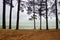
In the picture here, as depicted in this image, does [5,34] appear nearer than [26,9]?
Yes

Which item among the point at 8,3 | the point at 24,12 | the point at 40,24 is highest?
the point at 8,3

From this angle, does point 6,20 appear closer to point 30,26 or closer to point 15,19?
point 15,19

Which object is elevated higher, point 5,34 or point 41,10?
point 41,10

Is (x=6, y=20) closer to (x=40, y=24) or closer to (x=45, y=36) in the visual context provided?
(x=40, y=24)

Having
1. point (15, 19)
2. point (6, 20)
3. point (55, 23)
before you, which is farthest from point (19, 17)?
point (55, 23)

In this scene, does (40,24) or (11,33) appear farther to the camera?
(40,24)

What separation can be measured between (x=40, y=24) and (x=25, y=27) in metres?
0.90

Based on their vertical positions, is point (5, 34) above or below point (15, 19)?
below

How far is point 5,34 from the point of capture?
21.3ft

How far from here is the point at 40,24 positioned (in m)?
8.26

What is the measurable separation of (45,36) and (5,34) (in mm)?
1829

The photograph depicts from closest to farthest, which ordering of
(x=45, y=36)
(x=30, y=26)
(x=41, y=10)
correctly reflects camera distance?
(x=45, y=36) → (x=30, y=26) → (x=41, y=10)

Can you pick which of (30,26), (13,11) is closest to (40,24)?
(30,26)

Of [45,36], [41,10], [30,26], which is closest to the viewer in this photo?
[45,36]
